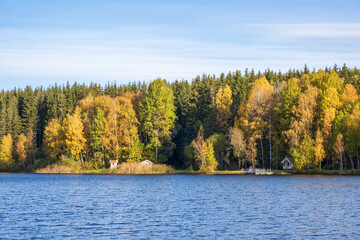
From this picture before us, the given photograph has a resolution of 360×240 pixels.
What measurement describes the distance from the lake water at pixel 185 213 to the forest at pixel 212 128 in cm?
2280

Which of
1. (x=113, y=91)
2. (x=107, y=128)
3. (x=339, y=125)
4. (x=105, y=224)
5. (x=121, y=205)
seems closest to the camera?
(x=105, y=224)

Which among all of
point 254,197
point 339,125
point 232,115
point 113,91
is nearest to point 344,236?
point 254,197

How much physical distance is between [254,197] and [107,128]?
178ft

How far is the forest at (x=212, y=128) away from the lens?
8231 centimetres

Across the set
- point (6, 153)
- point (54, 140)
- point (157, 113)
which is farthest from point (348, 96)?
point (6, 153)

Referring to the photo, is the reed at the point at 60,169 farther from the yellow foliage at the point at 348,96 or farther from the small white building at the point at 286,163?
the yellow foliage at the point at 348,96

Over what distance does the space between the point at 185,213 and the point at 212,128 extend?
59322 millimetres

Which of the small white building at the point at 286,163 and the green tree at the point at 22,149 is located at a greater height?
the green tree at the point at 22,149

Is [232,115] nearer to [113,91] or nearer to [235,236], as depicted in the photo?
[113,91]

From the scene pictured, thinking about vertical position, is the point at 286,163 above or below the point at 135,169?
above

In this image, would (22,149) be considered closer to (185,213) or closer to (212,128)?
(212,128)

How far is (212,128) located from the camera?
97.8 metres

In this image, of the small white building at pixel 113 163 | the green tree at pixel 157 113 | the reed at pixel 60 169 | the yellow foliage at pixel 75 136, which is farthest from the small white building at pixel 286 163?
the reed at pixel 60 169

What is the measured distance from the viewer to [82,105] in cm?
11169
